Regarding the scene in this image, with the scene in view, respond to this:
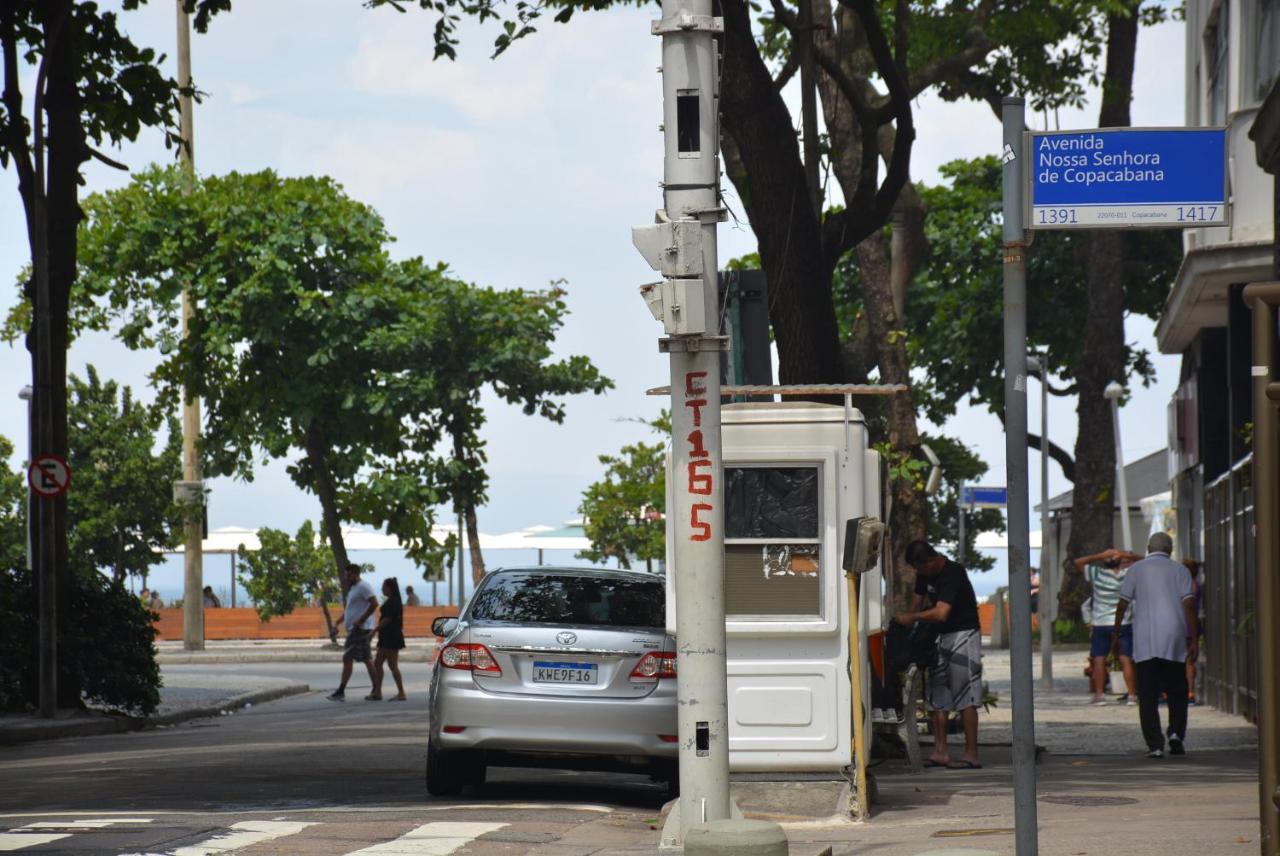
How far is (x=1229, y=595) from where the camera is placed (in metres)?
20.7

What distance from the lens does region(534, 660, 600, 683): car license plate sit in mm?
12227

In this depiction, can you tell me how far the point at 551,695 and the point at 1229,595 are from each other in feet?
35.5

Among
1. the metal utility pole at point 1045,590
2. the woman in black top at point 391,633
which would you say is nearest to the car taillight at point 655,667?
the metal utility pole at point 1045,590

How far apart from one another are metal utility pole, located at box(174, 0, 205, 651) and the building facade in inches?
811

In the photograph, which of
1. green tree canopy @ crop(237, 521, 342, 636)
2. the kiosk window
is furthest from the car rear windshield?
green tree canopy @ crop(237, 521, 342, 636)

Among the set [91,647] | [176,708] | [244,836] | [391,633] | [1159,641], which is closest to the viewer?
[244,836]

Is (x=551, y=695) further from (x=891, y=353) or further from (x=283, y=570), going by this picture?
(x=283, y=570)

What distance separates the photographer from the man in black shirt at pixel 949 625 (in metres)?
14.5

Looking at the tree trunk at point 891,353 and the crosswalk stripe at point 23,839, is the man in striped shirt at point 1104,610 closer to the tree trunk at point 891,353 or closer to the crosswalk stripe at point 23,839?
the tree trunk at point 891,353

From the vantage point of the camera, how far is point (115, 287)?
38.0m

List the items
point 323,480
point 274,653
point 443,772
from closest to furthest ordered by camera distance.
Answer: point 443,772, point 323,480, point 274,653

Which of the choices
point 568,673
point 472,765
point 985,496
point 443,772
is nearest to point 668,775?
point 568,673

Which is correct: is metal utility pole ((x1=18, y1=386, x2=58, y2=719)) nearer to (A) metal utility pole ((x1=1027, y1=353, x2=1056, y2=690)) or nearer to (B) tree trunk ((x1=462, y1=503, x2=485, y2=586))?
(A) metal utility pole ((x1=1027, y1=353, x2=1056, y2=690))

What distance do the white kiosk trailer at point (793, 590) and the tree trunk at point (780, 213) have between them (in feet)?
13.3
